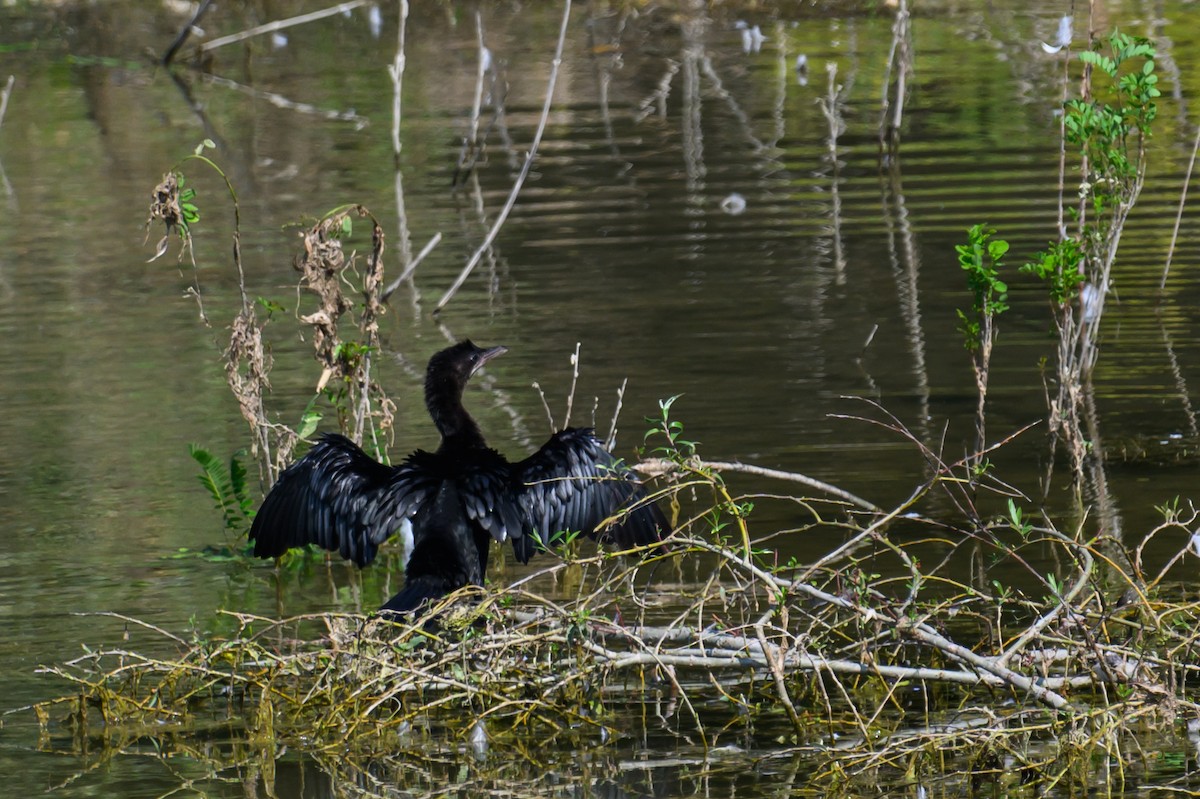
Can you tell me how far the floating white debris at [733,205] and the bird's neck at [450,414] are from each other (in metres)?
7.15

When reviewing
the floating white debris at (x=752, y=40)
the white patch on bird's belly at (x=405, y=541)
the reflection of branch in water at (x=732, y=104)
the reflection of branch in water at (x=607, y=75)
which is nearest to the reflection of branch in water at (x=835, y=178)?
the reflection of branch in water at (x=732, y=104)

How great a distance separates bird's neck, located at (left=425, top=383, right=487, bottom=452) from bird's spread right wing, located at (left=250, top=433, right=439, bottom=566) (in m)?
0.40

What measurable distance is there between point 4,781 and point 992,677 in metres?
2.90

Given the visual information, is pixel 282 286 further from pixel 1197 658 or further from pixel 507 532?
→ pixel 1197 658

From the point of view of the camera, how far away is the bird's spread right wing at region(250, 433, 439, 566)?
6.37 m

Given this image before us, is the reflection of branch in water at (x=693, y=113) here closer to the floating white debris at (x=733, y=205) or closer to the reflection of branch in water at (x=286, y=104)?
the floating white debris at (x=733, y=205)

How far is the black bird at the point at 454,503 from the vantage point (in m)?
6.24

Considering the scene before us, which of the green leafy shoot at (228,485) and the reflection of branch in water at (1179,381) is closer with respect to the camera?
the green leafy shoot at (228,485)

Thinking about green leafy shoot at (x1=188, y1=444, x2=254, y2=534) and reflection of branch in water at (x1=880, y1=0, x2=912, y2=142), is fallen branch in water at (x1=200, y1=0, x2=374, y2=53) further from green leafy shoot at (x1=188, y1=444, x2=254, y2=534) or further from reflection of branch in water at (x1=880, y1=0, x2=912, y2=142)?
green leafy shoot at (x1=188, y1=444, x2=254, y2=534)

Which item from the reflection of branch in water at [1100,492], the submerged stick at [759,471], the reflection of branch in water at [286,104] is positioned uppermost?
the reflection of branch in water at [286,104]

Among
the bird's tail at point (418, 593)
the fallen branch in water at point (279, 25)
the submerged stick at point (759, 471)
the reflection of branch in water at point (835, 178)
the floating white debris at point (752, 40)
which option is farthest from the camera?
the floating white debris at point (752, 40)

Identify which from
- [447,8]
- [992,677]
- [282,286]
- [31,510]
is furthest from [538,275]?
[447,8]

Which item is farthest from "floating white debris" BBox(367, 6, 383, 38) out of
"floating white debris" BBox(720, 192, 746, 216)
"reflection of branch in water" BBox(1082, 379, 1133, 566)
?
"reflection of branch in water" BBox(1082, 379, 1133, 566)

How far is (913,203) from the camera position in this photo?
13.9m
